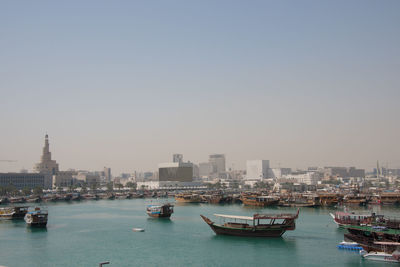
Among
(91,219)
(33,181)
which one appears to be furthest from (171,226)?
(33,181)

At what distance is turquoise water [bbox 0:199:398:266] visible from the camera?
97.6 feet

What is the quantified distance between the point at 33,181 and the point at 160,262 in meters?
133

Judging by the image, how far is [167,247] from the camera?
3528 centimetres

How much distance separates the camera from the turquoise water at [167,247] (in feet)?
97.6

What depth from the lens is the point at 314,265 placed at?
92.0 ft

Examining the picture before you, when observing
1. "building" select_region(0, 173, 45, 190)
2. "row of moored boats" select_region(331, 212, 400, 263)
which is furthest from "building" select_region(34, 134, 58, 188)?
"row of moored boats" select_region(331, 212, 400, 263)

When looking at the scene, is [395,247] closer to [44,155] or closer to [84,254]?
[84,254]

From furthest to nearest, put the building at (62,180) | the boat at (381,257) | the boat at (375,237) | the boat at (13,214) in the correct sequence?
1. the building at (62,180)
2. the boat at (13,214)
3. the boat at (375,237)
4. the boat at (381,257)

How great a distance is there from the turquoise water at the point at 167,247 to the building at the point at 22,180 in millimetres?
102480

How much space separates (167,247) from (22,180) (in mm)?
126170

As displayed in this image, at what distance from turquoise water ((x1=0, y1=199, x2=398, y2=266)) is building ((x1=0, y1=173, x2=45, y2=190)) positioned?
4035 inches

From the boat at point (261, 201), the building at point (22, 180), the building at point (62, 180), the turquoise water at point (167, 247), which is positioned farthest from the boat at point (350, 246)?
the building at point (62, 180)

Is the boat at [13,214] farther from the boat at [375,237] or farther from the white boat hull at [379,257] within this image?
the white boat hull at [379,257]

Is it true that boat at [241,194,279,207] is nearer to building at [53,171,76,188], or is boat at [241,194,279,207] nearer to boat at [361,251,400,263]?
boat at [361,251,400,263]
